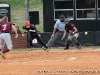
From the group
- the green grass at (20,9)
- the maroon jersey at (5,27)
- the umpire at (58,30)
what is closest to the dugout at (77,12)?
the umpire at (58,30)

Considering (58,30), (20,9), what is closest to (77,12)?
(58,30)

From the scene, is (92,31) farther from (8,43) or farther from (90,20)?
(8,43)

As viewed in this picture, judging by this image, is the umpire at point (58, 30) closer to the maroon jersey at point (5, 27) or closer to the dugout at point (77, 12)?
the maroon jersey at point (5, 27)

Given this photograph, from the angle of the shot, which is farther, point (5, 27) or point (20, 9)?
point (20, 9)

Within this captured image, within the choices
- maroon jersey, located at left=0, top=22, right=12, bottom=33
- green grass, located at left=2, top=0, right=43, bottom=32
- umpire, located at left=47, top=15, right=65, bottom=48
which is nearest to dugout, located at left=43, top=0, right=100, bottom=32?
umpire, located at left=47, top=15, right=65, bottom=48

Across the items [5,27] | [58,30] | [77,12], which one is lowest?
[58,30]

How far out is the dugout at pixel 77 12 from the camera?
32.9 meters

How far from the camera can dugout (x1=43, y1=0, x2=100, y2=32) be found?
32.9 m

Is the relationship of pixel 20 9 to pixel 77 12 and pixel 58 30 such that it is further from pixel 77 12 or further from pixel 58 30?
pixel 58 30

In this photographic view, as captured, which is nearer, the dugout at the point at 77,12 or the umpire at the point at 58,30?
the umpire at the point at 58,30

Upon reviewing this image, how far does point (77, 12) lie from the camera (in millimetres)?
33125

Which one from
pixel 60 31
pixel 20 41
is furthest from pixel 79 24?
pixel 60 31

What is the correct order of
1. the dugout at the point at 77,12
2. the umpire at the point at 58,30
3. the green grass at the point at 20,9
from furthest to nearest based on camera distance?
the green grass at the point at 20,9 < the dugout at the point at 77,12 < the umpire at the point at 58,30

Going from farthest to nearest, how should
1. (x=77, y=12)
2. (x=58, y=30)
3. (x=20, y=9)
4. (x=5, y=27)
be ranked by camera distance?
1. (x=20, y=9)
2. (x=77, y=12)
3. (x=58, y=30)
4. (x=5, y=27)
